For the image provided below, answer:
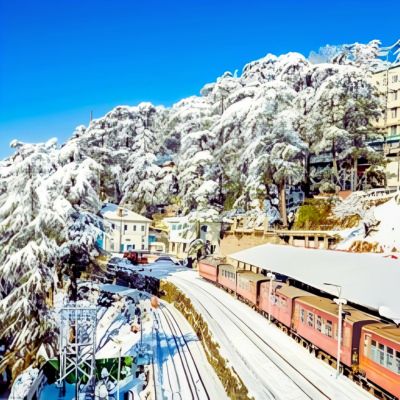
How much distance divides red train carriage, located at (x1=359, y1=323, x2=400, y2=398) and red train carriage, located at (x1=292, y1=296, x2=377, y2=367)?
1.49 feet

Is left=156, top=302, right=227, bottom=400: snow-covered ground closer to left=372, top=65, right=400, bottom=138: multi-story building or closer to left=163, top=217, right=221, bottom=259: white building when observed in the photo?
left=163, top=217, right=221, bottom=259: white building

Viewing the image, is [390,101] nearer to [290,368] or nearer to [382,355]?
[290,368]

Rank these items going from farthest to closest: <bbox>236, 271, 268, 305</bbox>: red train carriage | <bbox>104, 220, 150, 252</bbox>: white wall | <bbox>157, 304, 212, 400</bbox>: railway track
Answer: <bbox>104, 220, 150, 252</bbox>: white wall → <bbox>236, 271, 268, 305</bbox>: red train carriage → <bbox>157, 304, 212, 400</bbox>: railway track

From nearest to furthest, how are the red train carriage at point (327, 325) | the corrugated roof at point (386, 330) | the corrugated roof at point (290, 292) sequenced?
the corrugated roof at point (386, 330) → the red train carriage at point (327, 325) → the corrugated roof at point (290, 292)

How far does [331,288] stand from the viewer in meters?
19.8

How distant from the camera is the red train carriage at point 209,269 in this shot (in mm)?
37925

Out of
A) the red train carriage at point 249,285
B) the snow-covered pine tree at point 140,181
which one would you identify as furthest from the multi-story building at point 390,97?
the red train carriage at point 249,285

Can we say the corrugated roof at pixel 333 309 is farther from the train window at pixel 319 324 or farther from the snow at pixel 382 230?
the snow at pixel 382 230

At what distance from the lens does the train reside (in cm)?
1420

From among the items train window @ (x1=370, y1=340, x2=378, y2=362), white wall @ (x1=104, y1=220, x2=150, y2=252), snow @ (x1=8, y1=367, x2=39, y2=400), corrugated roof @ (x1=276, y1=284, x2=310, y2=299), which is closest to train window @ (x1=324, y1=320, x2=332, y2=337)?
train window @ (x1=370, y1=340, x2=378, y2=362)

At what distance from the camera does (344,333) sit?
55.1 ft

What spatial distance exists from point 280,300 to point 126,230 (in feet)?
124

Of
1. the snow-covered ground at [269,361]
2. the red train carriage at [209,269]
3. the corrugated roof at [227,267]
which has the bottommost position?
the snow-covered ground at [269,361]

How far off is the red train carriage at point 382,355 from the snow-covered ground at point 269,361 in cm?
97
